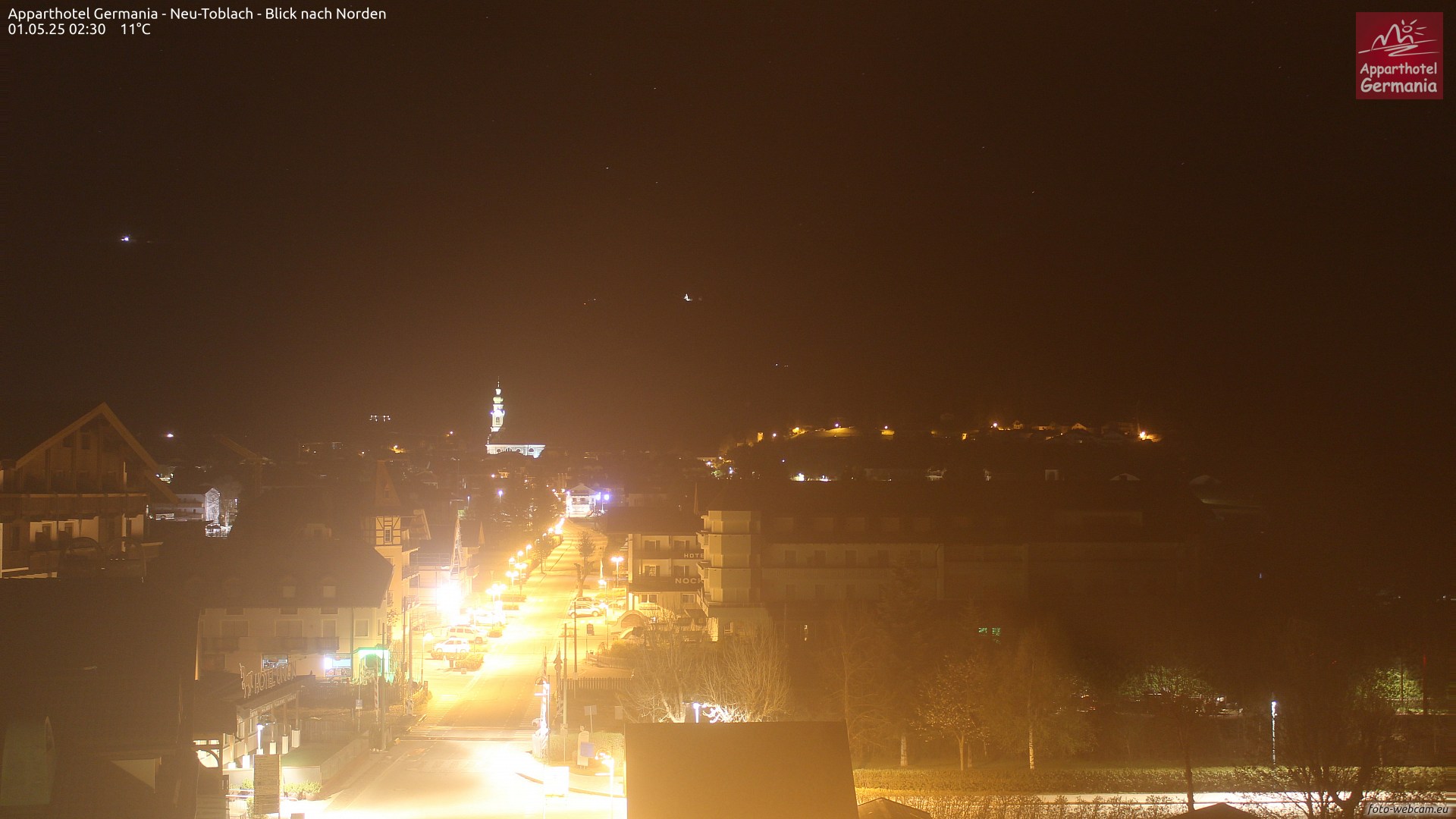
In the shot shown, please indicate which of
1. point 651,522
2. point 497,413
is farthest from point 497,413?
point 651,522

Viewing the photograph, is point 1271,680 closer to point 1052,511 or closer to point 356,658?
point 1052,511

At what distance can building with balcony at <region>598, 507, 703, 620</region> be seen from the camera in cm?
2345

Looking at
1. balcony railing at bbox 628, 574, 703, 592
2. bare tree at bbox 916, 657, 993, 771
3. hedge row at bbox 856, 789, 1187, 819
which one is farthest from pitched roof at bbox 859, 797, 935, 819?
balcony railing at bbox 628, 574, 703, 592

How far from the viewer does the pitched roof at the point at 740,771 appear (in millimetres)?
6004

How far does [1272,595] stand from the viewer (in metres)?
19.5

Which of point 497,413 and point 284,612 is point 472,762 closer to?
point 284,612

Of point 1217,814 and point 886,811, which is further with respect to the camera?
point 1217,814

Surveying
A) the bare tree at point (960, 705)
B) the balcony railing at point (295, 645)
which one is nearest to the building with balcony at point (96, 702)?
the bare tree at point (960, 705)

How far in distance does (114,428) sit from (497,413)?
396ft

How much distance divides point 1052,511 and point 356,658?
16181 mm

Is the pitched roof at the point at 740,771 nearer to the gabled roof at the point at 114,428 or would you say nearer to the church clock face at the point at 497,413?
the gabled roof at the point at 114,428

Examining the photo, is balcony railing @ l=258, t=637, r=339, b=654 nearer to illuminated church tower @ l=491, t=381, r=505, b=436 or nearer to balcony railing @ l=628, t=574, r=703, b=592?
balcony railing @ l=628, t=574, r=703, b=592

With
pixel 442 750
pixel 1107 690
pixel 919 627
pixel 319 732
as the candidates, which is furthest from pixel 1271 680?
pixel 319 732

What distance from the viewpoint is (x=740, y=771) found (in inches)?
240
